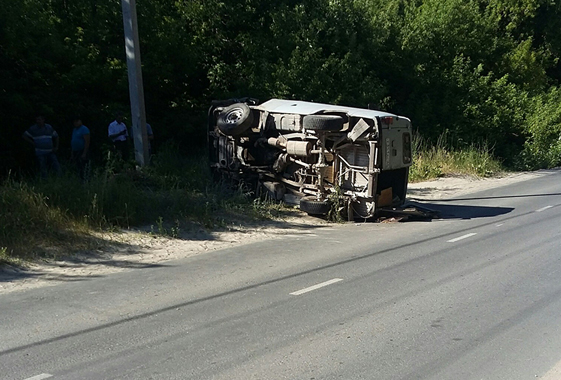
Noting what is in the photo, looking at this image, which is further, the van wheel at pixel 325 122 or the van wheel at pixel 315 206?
the van wheel at pixel 315 206

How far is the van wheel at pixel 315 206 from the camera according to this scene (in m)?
12.9

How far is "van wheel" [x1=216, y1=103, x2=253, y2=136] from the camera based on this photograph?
541 inches

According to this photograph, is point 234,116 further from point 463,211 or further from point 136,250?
point 463,211

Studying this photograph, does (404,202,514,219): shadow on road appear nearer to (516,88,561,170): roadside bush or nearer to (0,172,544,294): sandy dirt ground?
(0,172,544,294): sandy dirt ground

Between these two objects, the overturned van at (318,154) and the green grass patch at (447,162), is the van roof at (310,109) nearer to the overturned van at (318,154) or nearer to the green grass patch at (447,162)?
the overturned van at (318,154)

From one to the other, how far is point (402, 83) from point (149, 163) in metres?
15.6

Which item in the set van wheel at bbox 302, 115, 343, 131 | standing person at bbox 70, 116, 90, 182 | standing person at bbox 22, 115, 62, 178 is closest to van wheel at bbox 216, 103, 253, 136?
van wheel at bbox 302, 115, 343, 131

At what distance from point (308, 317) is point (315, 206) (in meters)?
6.27

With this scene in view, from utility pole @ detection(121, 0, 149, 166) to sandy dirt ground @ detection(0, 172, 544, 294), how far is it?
313 cm

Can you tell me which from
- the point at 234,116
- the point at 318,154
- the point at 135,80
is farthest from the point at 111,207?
the point at 318,154

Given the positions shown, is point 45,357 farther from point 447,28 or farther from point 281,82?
point 447,28

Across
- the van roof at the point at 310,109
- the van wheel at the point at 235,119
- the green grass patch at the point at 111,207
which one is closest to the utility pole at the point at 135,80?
the green grass patch at the point at 111,207

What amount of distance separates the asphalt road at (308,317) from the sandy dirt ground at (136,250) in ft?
1.24

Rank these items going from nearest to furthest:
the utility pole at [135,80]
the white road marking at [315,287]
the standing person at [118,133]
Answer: the white road marking at [315,287]
the utility pole at [135,80]
the standing person at [118,133]
